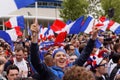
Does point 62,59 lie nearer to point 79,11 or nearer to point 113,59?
point 113,59

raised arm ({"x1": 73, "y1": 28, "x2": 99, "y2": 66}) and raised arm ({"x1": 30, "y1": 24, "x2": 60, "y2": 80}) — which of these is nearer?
raised arm ({"x1": 30, "y1": 24, "x2": 60, "y2": 80})

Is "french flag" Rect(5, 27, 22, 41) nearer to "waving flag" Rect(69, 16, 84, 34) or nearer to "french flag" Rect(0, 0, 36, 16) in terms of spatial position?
"waving flag" Rect(69, 16, 84, 34)

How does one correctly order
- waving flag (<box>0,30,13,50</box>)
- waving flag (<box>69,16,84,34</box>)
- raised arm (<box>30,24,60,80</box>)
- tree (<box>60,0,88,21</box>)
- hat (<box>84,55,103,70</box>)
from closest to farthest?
1. raised arm (<box>30,24,60,80</box>)
2. hat (<box>84,55,103,70</box>)
3. waving flag (<box>0,30,13,50</box>)
4. waving flag (<box>69,16,84,34</box>)
5. tree (<box>60,0,88,21</box>)

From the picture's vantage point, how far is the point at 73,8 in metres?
36.7

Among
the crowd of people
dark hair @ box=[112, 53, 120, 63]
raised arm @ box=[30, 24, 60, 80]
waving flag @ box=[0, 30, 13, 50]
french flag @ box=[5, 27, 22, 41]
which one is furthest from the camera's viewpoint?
french flag @ box=[5, 27, 22, 41]

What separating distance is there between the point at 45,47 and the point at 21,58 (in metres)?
1.97

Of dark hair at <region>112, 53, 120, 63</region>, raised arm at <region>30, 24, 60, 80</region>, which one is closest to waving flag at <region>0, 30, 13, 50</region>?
dark hair at <region>112, 53, 120, 63</region>

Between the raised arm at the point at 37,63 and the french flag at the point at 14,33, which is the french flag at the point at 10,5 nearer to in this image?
the french flag at the point at 14,33

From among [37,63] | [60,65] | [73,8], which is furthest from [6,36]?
[73,8]

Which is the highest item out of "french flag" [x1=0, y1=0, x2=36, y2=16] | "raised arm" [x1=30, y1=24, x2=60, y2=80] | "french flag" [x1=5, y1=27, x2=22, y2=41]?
"french flag" [x1=0, y1=0, x2=36, y2=16]

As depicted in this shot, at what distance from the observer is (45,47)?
9.67 m

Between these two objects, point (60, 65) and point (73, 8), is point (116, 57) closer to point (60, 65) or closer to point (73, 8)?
point (60, 65)

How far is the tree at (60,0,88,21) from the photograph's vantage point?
3616cm

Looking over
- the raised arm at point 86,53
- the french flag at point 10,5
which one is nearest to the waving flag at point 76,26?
the french flag at point 10,5
